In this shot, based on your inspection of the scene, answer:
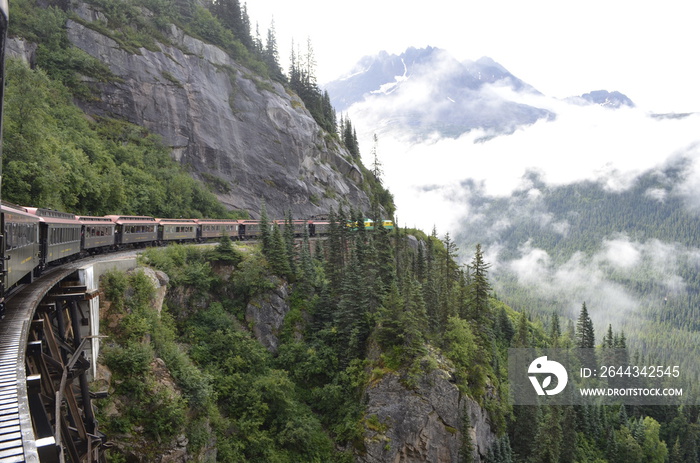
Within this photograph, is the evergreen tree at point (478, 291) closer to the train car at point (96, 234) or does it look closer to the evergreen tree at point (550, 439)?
the evergreen tree at point (550, 439)

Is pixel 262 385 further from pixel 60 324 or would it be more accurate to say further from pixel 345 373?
pixel 60 324

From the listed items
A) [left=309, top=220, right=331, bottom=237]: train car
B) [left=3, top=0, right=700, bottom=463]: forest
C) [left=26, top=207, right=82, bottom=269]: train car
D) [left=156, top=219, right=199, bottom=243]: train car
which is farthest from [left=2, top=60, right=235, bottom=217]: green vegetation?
[left=309, top=220, right=331, bottom=237]: train car

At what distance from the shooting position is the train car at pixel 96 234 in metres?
29.8

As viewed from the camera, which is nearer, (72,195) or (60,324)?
(60,324)

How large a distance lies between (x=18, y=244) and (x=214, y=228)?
121 ft

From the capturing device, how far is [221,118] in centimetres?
7119

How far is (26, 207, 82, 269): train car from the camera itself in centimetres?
2022

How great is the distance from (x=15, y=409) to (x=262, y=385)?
28.6 meters

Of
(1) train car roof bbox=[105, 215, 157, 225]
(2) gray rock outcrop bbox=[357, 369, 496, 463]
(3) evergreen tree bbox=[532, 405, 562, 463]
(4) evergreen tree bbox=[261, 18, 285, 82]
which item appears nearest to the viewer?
(2) gray rock outcrop bbox=[357, 369, 496, 463]

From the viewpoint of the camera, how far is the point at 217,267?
133ft

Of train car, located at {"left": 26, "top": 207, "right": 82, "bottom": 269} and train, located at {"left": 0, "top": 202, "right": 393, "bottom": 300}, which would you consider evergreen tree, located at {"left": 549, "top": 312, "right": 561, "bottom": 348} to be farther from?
train car, located at {"left": 26, "top": 207, "right": 82, "bottom": 269}


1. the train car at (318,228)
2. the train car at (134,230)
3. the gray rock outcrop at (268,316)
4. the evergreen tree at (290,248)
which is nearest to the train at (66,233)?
the train car at (134,230)

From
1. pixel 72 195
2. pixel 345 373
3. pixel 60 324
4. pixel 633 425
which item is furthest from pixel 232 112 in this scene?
pixel 633 425

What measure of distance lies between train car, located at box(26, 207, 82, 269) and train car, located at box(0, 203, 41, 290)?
4.83ft
